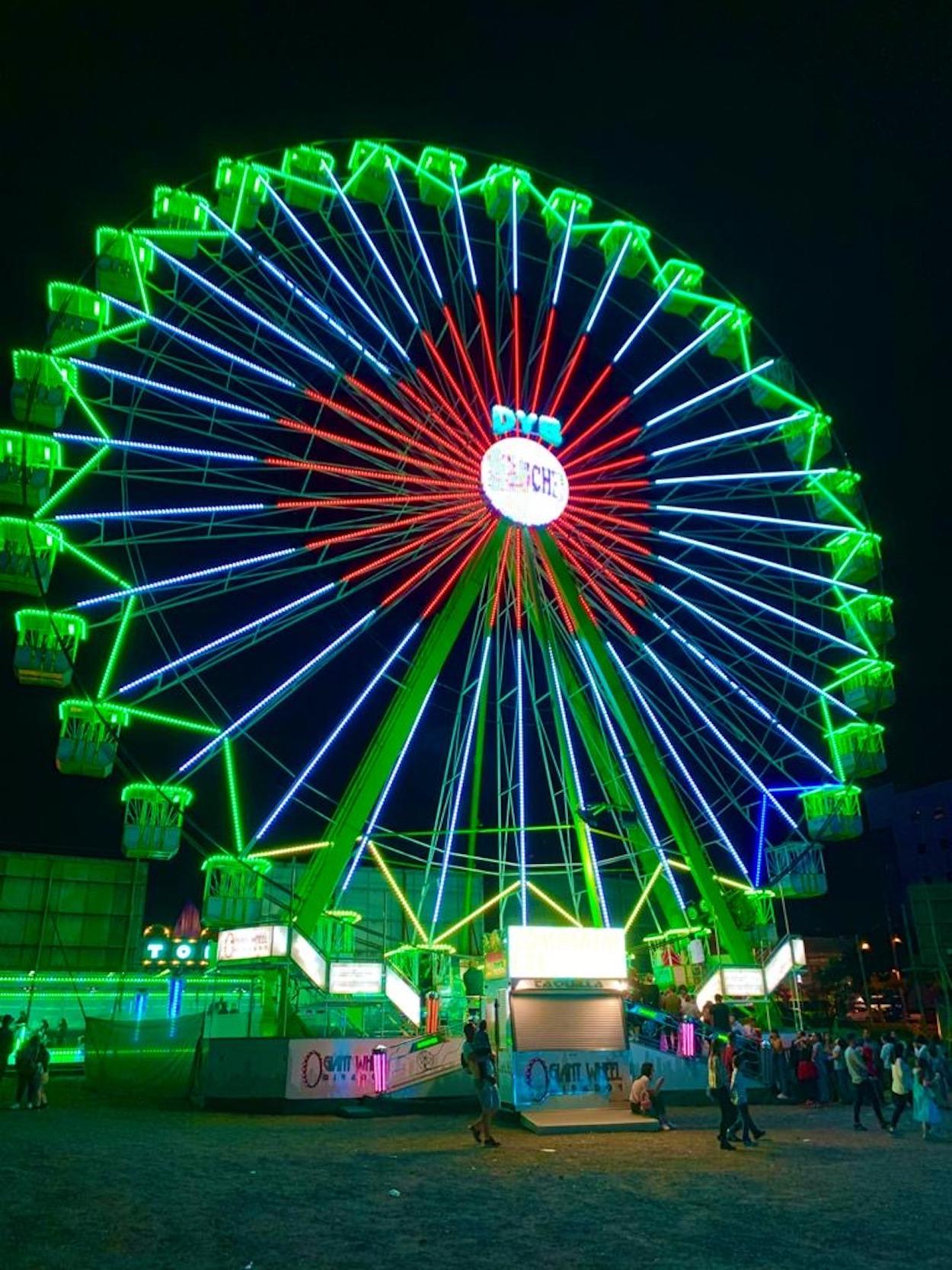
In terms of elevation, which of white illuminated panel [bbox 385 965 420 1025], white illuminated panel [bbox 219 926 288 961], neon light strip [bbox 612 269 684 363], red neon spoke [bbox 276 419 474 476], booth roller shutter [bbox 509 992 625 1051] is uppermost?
neon light strip [bbox 612 269 684 363]

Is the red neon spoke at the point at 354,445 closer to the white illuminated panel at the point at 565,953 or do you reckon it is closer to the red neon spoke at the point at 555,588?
the red neon spoke at the point at 555,588

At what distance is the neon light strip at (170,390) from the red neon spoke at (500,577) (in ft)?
17.0

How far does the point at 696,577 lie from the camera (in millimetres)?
21172

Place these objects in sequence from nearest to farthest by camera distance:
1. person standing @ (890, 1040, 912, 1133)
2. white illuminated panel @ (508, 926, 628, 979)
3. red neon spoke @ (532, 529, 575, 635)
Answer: person standing @ (890, 1040, 912, 1133) → white illuminated panel @ (508, 926, 628, 979) → red neon spoke @ (532, 529, 575, 635)

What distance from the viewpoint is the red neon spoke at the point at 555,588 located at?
19.9 m

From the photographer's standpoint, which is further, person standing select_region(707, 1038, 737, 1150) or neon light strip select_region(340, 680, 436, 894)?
neon light strip select_region(340, 680, 436, 894)

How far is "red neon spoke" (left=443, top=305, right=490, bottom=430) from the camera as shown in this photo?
19797 millimetres

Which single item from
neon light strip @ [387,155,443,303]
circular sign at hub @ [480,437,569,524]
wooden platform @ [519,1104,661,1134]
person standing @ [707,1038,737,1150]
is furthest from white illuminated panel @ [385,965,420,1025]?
neon light strip @ [387,155,443,303]

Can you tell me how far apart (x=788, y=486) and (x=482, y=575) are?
823cm

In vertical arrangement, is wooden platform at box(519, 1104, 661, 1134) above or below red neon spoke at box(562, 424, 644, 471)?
below

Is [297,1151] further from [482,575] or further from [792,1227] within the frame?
[482,575]

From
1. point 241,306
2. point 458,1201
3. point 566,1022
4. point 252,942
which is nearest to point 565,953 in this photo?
point 566,1022

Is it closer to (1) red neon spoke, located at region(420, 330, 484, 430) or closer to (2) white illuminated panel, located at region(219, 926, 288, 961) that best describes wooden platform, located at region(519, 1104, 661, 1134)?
(2) white illuminated panel, located at region(219, 926, 288, 961)

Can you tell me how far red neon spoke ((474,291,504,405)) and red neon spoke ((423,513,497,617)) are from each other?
2741 millimetres
